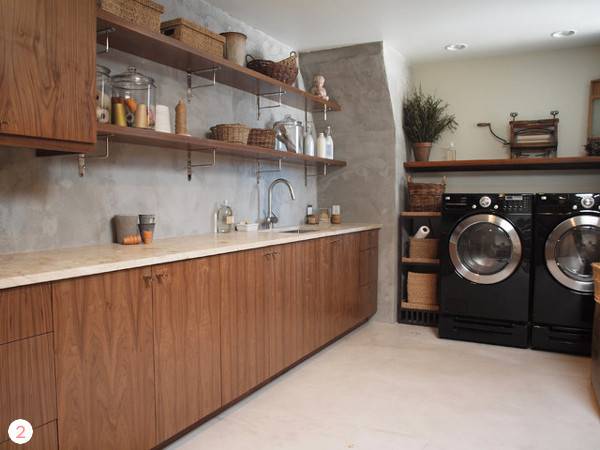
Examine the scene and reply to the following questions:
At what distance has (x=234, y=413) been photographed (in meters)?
2.66

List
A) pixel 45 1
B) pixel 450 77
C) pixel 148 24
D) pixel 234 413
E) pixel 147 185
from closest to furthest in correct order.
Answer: pixel 45 1 < pixel 148 24 < pixel 234 413 < pixel 147 185 < pixel 450 77

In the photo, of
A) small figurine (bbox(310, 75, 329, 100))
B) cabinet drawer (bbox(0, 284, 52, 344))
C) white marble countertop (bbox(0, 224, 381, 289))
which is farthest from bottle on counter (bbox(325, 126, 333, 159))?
cabinet drawer (bbox(0, 284, 52, 344))

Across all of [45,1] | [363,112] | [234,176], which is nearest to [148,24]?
[45,1]

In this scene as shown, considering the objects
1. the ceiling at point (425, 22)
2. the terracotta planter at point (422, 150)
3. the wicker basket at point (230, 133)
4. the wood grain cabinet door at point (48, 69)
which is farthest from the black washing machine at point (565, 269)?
the wood grain cabinet door at point (48, 69)

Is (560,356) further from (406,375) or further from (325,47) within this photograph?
(325,47)

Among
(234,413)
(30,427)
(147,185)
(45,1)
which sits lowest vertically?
(234,413)

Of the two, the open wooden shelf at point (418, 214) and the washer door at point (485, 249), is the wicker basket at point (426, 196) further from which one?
the washer door at point (485, 249)

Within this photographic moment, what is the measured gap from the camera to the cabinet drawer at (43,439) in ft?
5.41

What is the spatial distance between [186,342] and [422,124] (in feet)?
10.4

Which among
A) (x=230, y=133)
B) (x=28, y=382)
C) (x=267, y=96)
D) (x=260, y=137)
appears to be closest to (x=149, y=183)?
(x=230, y=133)

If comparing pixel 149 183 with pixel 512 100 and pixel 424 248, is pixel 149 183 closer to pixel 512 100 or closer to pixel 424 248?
pixel 424 248

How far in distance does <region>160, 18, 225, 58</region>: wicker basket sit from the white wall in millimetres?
2676

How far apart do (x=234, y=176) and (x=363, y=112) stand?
153 centimetres

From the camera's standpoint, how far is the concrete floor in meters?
2.39
